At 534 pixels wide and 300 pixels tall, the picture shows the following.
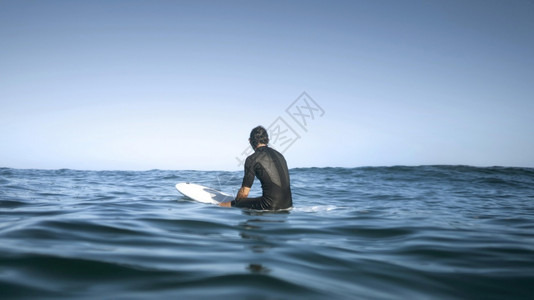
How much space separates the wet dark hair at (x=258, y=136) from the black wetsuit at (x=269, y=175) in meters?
0.18

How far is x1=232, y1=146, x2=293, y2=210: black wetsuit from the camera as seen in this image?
612cm

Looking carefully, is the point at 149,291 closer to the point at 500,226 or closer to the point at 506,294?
the point at 506,294

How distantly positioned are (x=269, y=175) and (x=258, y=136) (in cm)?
87

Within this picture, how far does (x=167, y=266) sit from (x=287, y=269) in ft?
3.20

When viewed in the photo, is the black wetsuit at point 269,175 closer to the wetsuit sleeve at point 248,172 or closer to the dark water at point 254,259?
the wetsuit sleeve at point 248,172

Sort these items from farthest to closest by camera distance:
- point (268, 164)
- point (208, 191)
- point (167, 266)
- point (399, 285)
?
point (208, 191) < point (268, 164) < point (167, 266) < point (399, 285)

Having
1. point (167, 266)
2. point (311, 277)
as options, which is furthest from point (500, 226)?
point (167, 266)

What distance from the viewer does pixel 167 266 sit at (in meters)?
2.45

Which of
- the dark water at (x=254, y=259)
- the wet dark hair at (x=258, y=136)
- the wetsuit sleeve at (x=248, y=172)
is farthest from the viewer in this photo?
the wet dark hair at (x=258, y=136)

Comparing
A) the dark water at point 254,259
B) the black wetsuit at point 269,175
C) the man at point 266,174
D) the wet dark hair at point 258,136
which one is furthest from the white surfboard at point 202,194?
the dark water at point 254,259

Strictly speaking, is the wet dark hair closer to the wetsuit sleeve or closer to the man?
the man

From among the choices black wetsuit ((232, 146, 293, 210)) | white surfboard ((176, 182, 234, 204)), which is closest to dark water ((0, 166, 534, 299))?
black wetsuit ((232, 146, 293, 210))

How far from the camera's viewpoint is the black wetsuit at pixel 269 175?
6.12 meters

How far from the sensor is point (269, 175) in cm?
615
